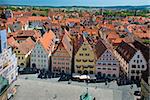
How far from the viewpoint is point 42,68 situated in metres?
7.94

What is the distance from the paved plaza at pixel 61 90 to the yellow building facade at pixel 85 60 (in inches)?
29.5

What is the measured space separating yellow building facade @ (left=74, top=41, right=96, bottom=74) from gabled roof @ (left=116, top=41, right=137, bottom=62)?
2.30ft

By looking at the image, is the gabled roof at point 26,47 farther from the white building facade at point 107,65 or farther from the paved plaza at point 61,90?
the white building facade at point 107,65

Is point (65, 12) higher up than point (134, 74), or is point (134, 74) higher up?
point (65, 12)

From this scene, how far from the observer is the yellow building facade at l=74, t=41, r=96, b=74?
7520 mm

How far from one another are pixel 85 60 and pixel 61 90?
4.62 ft

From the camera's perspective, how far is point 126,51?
7555mm

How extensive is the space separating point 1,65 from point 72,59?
2.07 metres

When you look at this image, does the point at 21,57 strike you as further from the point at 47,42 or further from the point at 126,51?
the point at 126,51

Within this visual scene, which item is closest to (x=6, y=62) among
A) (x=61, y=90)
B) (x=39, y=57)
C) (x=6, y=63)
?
(x=6, y=63)

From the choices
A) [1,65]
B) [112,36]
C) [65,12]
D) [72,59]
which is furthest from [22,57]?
[65,12]

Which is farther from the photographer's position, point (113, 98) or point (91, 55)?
point (91, 55)

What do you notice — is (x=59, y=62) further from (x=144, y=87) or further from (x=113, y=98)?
(x=144, y=87)

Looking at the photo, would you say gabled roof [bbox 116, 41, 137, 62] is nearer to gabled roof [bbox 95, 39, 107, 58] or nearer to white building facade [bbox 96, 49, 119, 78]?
white building facade [bbox 96, 49, 119, 78]
